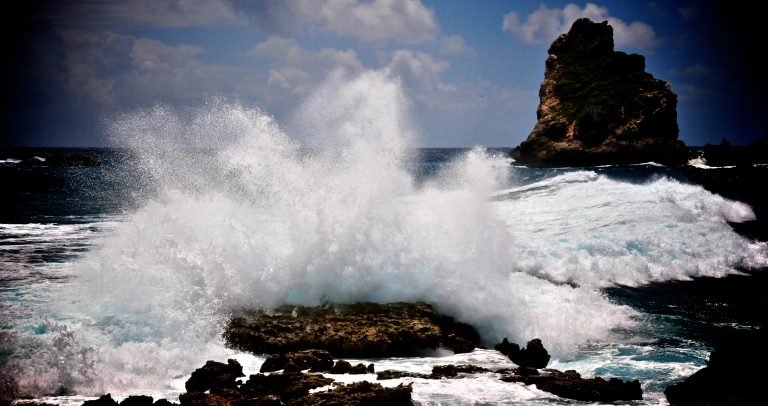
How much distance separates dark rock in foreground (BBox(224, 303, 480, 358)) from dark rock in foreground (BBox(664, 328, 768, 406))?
4.08m

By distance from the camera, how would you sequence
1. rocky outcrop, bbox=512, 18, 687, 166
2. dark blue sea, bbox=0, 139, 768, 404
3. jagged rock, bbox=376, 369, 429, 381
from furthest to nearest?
rocky outcrop, bbox=512, 18, 687, 166 → dark blue sea, bbox=0, 139, 768, 404 → jagged rock, bbox=376, 369, 429, 381

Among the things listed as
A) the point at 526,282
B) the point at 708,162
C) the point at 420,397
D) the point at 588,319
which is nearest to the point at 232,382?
the point at 420,397

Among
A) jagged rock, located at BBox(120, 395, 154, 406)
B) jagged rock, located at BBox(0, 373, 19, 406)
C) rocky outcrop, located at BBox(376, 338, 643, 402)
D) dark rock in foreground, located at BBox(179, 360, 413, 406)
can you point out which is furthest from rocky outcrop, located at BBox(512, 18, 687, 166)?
jagged rock, located at BBox(0, 373, 19, 406)

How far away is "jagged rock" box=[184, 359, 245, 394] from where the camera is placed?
757cm

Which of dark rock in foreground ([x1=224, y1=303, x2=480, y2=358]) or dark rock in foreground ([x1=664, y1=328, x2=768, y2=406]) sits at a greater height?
dark rock in foreground ([x1=664, y1=328, x2=768, y2=406])

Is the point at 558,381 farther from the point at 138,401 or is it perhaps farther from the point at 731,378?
the point at 138,401

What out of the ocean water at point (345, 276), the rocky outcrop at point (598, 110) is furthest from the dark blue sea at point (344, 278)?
the rocky outcrop at point (598, 110)

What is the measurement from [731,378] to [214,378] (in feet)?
22.4

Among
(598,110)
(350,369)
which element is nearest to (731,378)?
(350,369)

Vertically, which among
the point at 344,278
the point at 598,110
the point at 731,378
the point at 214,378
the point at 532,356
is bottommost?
the point at 532,356

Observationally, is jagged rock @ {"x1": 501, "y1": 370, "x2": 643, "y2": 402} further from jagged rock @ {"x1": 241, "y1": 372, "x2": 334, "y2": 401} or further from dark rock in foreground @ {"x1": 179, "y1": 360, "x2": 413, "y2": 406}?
jagged rock @ {"x1": 241, "y1": 372, "x2": 334, "y2": 401}

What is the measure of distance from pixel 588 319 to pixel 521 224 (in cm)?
1240

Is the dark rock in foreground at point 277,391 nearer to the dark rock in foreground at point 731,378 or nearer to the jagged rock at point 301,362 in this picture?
the jagged rock at point 301,362

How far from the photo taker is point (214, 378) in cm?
776
